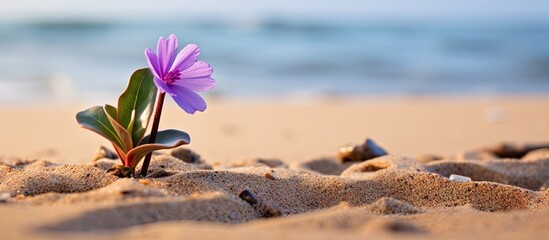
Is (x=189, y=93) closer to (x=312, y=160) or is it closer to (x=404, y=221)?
(x=404, y=221)

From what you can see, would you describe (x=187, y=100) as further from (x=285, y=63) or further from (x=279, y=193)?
(x=285, y=63)

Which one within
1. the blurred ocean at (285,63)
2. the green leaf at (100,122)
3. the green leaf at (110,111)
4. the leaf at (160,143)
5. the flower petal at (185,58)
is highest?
the blurred ocean at (285,63)

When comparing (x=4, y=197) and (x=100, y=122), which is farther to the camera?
(x=100, y=122)

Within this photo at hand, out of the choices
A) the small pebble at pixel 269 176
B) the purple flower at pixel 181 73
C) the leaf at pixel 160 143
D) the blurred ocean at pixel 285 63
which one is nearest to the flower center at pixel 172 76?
the purple flower at pixel 181 73

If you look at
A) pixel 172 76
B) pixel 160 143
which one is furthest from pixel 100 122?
pixel 172 76

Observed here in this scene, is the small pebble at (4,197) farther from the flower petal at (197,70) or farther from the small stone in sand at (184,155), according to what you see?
the small stone in sand at (184,155)

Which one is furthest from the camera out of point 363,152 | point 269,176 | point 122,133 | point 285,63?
point 285,63
